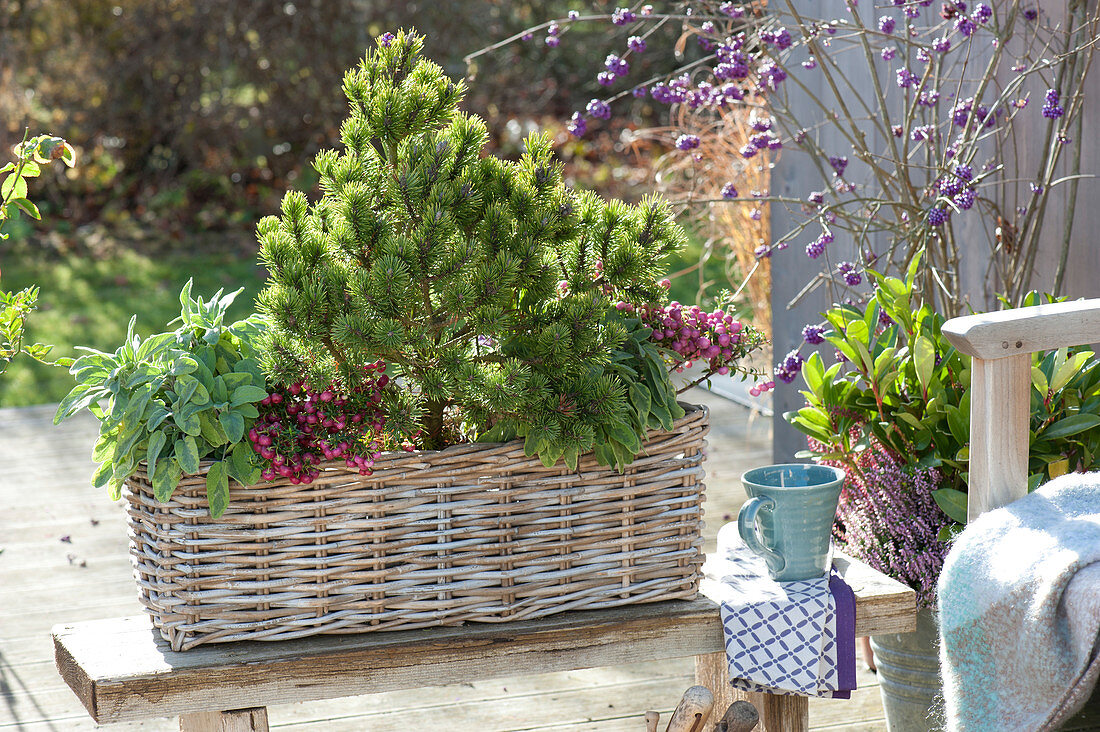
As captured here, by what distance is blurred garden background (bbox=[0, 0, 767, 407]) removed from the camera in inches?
278

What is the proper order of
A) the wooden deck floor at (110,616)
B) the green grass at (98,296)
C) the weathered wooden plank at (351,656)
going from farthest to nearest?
the green grass at (98,296) < the wooden deck floor at (110,616) < the weathered wooden plank at (351,656)

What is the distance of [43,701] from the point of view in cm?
211

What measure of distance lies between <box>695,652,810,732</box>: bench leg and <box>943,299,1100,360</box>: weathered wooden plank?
0.49 meters

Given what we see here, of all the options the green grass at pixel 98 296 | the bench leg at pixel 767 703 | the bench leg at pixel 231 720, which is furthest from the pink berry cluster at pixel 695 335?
the green grass at pixel 98 296

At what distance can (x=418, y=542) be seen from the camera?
47.5 inches

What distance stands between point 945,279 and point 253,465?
147 centimetres

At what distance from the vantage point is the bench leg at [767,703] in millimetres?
1411

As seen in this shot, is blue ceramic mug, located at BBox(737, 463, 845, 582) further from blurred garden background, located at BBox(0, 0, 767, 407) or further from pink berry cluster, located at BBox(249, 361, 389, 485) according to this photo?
blurred garden background, located at BBox(0, 0, 767, 407)

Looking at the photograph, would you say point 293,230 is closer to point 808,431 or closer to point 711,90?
point 808,431

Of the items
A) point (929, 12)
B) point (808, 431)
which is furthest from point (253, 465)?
point (929, 12)

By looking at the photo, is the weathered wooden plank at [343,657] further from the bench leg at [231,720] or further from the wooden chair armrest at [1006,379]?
the wooden chair armrest at [1006,379]

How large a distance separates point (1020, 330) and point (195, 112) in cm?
691

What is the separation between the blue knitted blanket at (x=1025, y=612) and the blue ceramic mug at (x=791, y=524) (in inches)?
6.0

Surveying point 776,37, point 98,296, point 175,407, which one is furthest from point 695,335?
point 98,296
